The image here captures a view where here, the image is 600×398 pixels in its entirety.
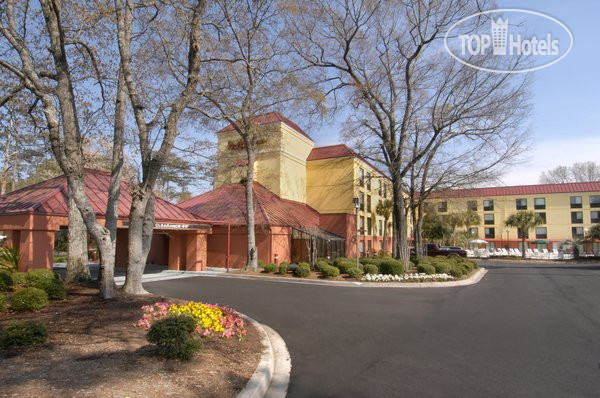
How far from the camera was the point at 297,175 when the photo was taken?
104 feet

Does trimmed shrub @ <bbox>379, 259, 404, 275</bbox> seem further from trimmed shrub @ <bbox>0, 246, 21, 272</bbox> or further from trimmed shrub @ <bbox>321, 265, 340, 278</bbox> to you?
trimmed shrub @ <bbox>0, 246, 21, 272</bbox>

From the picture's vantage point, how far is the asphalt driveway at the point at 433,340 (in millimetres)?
4977

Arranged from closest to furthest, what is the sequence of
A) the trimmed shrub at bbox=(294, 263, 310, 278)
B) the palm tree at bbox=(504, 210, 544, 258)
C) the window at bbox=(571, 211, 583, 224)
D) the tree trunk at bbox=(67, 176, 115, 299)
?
the tree trunk at bbox=(67, 176, 115, 299)
the trimmed shrub at bbox=(294, 263, 310, 278)
the palm tree at bbox=(504, 210, 544, 258)
the window at bbox=(571, 211, 583, 224)

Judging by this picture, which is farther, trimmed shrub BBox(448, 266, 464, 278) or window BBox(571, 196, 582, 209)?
window BBox(571, 196, 582, 209)

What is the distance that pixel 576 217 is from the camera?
59.4m

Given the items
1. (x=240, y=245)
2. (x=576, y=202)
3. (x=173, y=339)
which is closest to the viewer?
(x=173, y=339)

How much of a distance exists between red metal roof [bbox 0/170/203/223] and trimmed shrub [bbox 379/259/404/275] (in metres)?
10.6

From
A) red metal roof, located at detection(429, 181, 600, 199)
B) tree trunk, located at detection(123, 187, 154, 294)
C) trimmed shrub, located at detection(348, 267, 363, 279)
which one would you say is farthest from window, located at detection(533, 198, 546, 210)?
tree trunk, located at detection(123, 187, 154, 294)

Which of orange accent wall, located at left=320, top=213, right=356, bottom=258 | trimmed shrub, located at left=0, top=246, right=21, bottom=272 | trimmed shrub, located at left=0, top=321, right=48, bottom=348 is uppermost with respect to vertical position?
orange accent wall, located at left=320, top=213, right=356, bottom=258

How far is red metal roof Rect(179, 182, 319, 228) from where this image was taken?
2448cm

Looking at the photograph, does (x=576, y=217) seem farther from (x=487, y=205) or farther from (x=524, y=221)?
(x=524, y=221)

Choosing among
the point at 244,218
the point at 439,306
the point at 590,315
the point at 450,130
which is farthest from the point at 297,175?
the point at 590,315

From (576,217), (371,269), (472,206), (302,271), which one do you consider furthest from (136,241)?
(576,217)

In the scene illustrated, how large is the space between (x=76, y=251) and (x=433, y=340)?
10659mm
